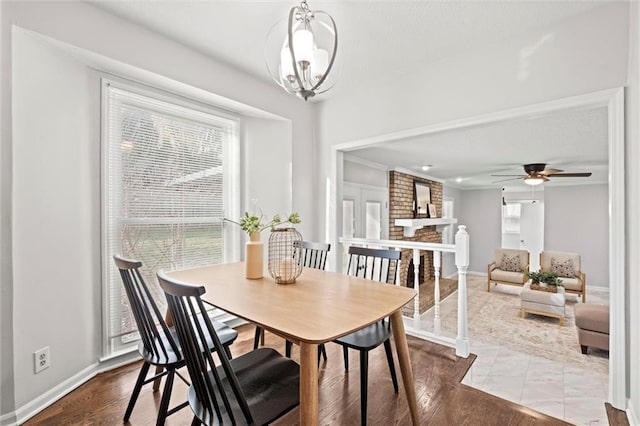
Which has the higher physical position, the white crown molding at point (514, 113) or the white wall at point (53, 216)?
the white crown molding at point (514, 113)

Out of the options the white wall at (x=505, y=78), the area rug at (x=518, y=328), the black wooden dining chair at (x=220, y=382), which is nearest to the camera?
the black wooden dining chair at (x=220, y=382)

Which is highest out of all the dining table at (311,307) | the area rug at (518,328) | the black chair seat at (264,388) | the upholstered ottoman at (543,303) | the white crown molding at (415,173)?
the white crown molding at (415,173)

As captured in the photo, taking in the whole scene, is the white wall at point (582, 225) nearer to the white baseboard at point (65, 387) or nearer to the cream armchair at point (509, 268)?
the cream armchair at point (509, 268)

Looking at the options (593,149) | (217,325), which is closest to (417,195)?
(593,149)

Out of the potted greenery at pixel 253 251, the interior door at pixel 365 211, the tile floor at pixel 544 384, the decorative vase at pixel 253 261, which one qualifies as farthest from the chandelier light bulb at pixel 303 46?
the interior door at pixel 365 211

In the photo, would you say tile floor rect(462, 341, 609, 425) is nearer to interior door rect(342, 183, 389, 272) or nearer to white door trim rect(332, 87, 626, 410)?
white door trim rect(332, 87, 626, 410)

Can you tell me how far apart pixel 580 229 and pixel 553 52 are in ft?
24.3

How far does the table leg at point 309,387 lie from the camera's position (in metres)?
1.04

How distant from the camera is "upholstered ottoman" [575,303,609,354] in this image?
3.18 metres

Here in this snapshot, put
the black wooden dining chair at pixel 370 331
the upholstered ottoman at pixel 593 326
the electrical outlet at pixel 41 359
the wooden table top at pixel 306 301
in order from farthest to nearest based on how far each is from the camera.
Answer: the upholstered ottoman at pixel 593 326, the electrical outlet at pixel 41 359, the black wooden dining chair at pixel 370 331, the wooden table top at pixel 306 301

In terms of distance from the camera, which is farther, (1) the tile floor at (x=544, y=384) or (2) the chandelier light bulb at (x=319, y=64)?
(1) the tile floor at (x=544, y=384)

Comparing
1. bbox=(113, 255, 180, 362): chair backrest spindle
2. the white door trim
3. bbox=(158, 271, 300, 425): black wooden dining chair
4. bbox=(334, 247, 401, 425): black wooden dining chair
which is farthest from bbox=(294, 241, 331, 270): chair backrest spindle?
the white door trim

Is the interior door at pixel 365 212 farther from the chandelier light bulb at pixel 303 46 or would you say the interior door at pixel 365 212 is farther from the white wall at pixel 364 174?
the chandelier light bulb at pixel 303 46

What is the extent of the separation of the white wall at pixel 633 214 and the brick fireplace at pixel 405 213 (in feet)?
10.9
